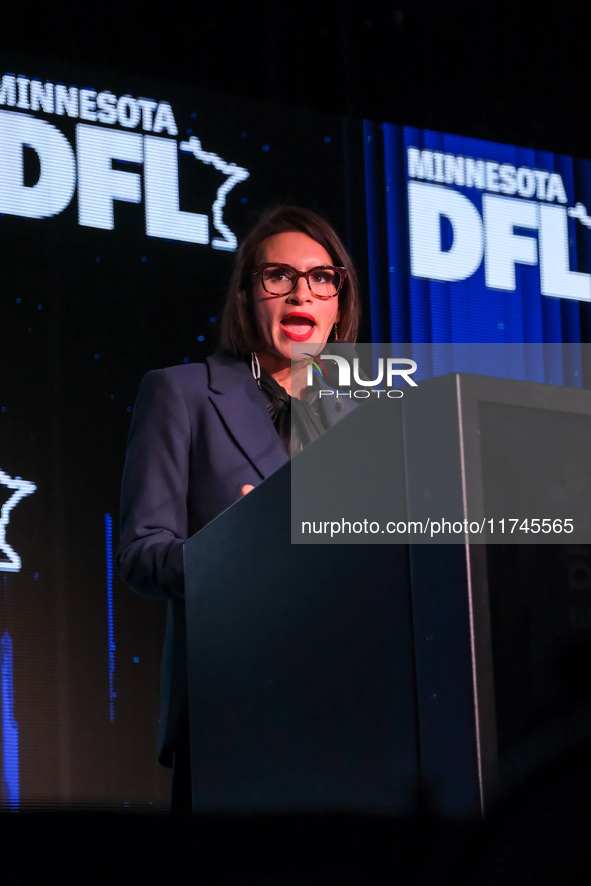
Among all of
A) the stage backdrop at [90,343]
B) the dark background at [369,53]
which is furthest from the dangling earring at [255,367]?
the dark background at [369,53]

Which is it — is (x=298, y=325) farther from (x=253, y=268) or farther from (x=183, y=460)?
(x=183, y=460)

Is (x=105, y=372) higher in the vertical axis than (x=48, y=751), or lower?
higher

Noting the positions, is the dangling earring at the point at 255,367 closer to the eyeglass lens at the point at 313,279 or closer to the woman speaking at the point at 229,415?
the woman speaking at the point at 229,415

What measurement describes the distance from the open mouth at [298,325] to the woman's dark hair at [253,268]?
0.17ft

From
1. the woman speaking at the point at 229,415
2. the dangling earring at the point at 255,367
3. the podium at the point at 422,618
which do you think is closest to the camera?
the podium at the point at 422,618

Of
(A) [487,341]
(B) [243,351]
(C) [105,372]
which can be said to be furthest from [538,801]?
(A) [487,341]

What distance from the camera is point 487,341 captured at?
11.9ft

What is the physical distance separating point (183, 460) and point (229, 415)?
9cm

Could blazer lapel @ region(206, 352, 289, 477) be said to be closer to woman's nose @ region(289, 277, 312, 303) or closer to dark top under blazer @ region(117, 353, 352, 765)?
dark top under blazer @ region(117, 353, 352, 765)

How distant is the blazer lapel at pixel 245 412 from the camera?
59.2 inches

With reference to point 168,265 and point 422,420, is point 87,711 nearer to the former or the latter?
point 168,265

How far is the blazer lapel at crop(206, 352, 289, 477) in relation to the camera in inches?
59.2

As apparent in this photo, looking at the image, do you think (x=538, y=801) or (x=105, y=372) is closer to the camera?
(x=538, y=801)

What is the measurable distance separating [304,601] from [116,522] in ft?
7.57
